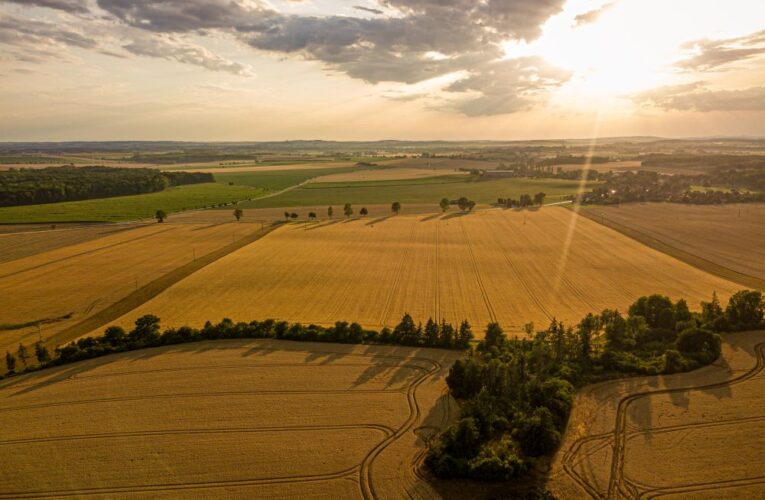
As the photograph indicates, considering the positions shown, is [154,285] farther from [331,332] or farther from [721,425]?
[721,425]

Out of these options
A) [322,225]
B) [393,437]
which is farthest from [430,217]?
[393,437]

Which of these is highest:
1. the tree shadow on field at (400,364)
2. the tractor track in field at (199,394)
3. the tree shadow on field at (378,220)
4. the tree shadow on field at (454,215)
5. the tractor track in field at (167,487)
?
the tree shadow on field at (454,215)

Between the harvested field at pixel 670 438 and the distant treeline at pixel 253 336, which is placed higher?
the distant treeline at pixel 253 336

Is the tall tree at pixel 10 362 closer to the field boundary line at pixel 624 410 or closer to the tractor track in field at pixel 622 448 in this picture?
the tractor track in field at pixel 622 448

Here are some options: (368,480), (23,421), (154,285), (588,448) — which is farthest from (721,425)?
(154,285)

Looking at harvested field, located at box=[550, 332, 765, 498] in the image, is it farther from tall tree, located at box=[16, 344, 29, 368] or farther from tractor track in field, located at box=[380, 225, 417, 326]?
tall tree, located at box=[16, 344, 29, 368]

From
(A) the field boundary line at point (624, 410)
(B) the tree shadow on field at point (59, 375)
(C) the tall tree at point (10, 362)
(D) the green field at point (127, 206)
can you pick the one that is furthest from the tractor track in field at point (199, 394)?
→ (D) the green field at point (127, 206)

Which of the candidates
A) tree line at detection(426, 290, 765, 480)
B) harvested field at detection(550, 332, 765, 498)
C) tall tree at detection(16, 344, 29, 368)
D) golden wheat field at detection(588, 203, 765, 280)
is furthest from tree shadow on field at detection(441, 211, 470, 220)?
tall tree at detection(16, 344, 29, 368)
